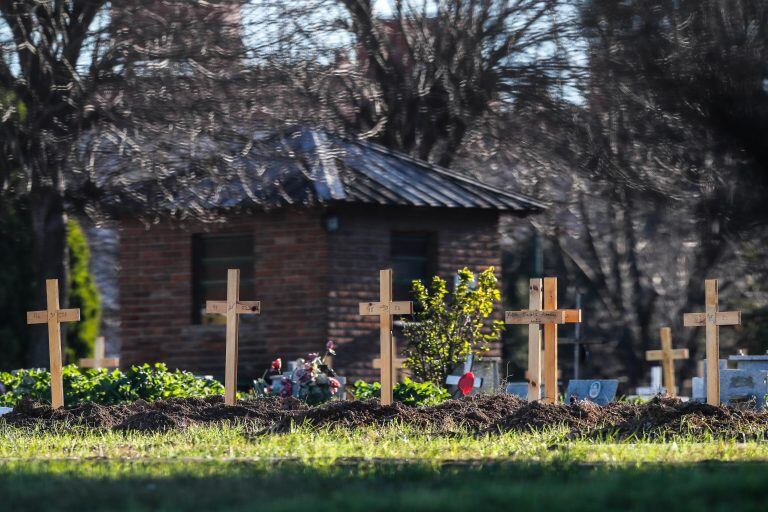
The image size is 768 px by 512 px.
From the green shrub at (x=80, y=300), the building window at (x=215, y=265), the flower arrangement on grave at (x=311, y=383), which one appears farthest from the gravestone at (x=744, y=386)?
the green shrub at (x=80, y=300)

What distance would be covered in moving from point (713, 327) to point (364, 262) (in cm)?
848

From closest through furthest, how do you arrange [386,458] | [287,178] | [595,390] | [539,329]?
1. [386,458]
2. [539,329]
3. [595,390]
4. [287,178]

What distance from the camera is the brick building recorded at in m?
21.6

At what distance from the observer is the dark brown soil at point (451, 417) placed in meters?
12.6

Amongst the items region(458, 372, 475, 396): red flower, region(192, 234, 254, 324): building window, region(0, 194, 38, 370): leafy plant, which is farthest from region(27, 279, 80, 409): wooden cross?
region(0, 194, 38, 370): leafy plant

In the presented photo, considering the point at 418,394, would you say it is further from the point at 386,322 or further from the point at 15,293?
the point at 15,293

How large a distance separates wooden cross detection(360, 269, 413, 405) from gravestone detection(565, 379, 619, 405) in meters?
3.77

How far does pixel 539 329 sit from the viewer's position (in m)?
14.8

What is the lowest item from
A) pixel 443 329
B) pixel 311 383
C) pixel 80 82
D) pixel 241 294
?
pixel 311 383

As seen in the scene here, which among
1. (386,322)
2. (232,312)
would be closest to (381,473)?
(386,322)

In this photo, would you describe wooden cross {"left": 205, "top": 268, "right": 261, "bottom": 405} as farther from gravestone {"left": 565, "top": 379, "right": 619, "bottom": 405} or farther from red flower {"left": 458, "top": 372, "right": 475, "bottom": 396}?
gravestone {"left": 565, "top": 379, "right": 619, "bottom": 405}

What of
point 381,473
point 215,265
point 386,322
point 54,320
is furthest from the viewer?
point 215,265

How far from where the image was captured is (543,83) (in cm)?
2666

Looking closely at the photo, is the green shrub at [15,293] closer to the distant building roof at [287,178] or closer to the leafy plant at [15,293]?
the leafy plant at [15,293]
